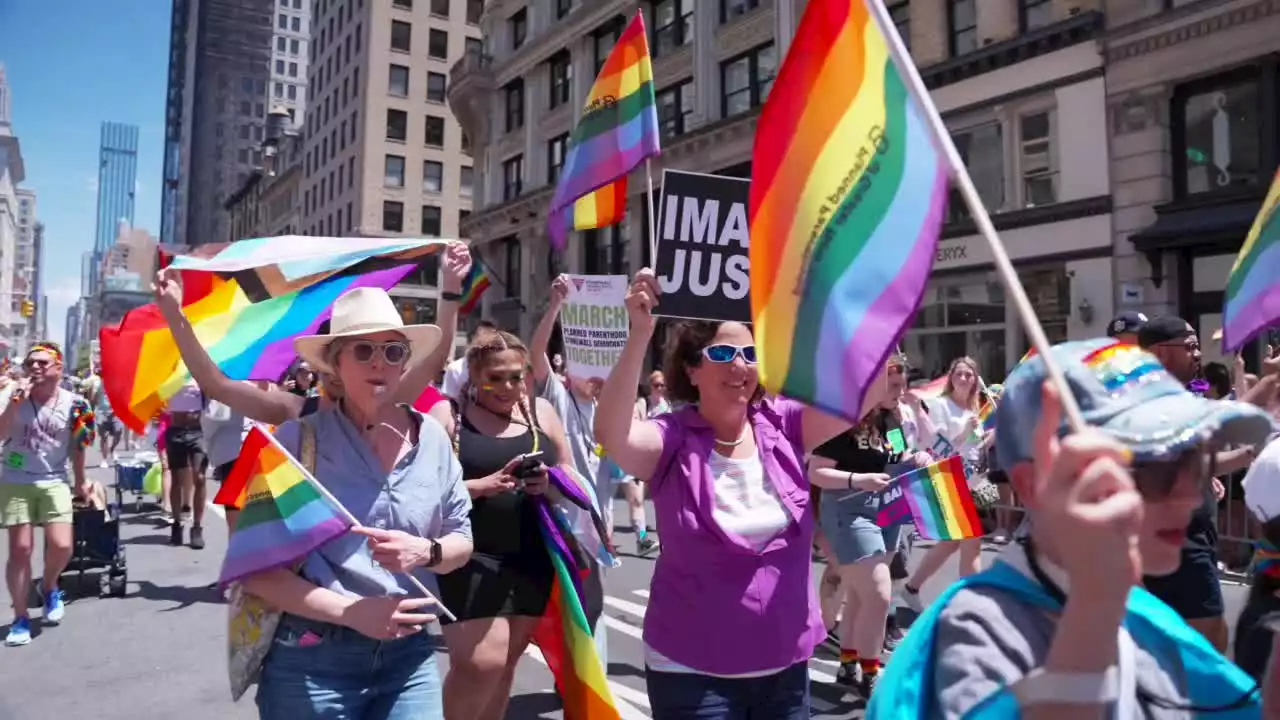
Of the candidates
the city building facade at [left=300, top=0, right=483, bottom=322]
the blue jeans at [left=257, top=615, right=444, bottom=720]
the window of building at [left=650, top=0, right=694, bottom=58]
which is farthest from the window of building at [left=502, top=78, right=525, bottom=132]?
the blue jeans at [left=257, top=615, right=444, bottom=720]

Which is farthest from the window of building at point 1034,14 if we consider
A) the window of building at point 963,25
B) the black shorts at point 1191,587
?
the black shorts at point 1191,587

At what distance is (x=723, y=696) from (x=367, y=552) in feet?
3.78

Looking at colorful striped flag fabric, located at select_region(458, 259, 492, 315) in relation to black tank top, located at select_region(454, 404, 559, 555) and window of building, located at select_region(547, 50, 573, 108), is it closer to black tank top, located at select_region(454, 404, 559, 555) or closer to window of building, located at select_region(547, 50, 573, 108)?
black tank top, located at select_region(454, 404, 559, 555)

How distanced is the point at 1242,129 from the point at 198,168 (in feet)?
487

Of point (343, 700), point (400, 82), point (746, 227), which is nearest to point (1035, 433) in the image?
point (343, 700)

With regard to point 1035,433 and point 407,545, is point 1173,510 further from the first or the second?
point 407,545

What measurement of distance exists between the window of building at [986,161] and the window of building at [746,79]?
21.3 feet

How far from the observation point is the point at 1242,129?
1435 cm

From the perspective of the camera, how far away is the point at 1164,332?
148 inches

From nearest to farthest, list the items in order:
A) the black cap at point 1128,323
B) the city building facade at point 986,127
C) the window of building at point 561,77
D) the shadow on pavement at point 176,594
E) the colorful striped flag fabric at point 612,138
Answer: the black cap at point 1128,323 → the colorful striped flag fabric at point 612,138 → the shadow on pavement at point 176,594 → the city building facade at point 986,127 → the window of building at point 561,77

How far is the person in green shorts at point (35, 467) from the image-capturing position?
6438 millimetres

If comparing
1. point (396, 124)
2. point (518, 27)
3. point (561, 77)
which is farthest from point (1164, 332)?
point (396, 124)

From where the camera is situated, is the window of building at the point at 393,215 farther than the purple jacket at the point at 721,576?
Yes

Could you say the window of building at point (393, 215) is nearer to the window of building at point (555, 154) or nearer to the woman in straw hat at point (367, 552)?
the window of building at point (555, 154)
